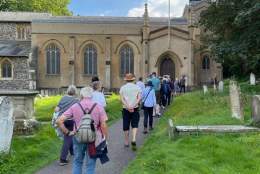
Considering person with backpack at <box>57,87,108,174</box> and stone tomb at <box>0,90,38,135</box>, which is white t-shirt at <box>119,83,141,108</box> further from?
person with backpack at <box>57,87,108,174</box>

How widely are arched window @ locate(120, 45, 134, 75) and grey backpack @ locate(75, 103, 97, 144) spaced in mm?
45986

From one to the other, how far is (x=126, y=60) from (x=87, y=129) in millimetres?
46287

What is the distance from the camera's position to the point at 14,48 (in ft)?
180

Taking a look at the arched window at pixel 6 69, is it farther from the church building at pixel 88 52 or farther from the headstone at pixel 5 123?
the headstone at pixel 5 123

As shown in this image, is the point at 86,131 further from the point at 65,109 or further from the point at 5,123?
the point at 5,123

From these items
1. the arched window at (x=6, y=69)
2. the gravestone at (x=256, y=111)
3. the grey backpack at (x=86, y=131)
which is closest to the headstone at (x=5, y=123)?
Result: the grey backpack at (x=86, y=131)

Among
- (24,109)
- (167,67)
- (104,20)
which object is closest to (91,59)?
(104,20)

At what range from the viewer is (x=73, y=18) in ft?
191

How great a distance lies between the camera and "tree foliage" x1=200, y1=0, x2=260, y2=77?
23.5 meters

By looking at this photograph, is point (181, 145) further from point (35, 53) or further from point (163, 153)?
Answer: point (35, 53)

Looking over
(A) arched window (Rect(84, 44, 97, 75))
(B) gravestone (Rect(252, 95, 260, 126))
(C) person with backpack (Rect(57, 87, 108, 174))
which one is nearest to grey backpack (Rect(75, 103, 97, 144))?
(C) person with backpack (Rect(57, 87, 108, 174))

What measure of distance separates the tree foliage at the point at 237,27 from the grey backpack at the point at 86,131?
53.0 ft

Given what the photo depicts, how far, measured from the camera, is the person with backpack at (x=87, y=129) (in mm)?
7844

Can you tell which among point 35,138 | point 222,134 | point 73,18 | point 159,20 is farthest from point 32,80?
point 222,134
